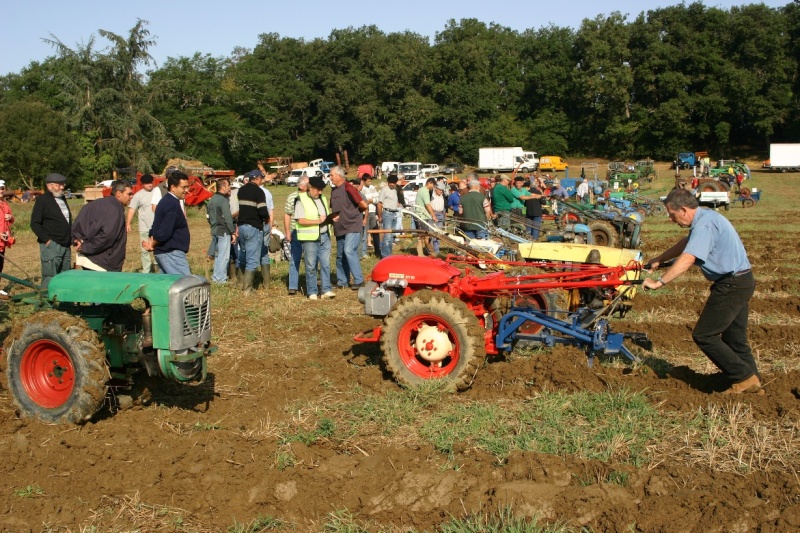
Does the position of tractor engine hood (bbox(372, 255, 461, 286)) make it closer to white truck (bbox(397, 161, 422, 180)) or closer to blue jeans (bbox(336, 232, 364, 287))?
blue jeans (bbox(336, 232, 364, 287))

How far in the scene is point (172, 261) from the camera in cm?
837

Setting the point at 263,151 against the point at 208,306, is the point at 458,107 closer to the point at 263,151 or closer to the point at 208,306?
the point at 263,151

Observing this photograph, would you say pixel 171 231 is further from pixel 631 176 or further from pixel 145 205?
pixel 631 176

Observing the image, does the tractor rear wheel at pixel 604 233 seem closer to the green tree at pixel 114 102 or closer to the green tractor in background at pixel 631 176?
the green tractor in background at pixel 631 176

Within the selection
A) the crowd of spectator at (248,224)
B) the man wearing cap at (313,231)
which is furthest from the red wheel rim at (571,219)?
the man wearing cap at (313,231)

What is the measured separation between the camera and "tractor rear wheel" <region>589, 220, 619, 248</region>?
1634 centimetres

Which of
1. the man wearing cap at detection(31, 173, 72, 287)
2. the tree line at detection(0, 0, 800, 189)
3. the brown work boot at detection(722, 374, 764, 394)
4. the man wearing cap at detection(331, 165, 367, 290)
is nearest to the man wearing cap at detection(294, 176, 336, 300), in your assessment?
the man wearing cap at detection(331, 165, 367, 290)

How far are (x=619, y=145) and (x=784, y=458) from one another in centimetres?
6061

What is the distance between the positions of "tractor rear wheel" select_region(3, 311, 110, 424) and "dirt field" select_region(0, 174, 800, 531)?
0.50ft

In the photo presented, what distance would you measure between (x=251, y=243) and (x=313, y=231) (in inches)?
39.9

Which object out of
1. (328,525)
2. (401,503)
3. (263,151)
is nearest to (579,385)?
(401,503)

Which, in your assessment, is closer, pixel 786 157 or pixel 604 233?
pixel 604 233

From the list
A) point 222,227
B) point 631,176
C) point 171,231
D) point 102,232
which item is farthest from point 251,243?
point 631,176

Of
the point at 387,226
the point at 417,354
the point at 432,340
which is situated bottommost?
the point at 417,354
